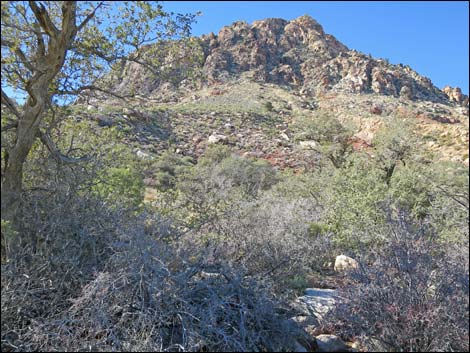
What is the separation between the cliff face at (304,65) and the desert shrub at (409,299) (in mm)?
42352

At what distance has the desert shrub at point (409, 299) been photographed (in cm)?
373

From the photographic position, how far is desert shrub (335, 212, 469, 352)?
373 cm

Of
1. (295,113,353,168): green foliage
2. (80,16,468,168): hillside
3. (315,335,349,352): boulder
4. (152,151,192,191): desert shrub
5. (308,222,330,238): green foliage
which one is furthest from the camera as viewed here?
(80,16,468,168): hillside

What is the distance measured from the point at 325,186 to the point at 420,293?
9.71 metres

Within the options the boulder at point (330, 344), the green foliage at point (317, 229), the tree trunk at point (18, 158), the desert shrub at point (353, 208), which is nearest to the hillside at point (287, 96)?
the desert shrub at point (353, 208)

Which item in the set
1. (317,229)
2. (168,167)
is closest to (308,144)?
(168,167)

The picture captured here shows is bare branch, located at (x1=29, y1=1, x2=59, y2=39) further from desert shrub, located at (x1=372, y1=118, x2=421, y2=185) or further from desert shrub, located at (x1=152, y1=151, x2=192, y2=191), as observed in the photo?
desert shrub, located at (x1=152, y1=151, x2=192, y2=191)

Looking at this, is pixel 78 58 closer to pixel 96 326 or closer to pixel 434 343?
pixel 96 326

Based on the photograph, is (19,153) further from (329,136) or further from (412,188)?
(329,136)

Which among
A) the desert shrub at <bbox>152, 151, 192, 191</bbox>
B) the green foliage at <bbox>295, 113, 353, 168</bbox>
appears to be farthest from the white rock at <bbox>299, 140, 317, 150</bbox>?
the desert shrub at <bbox>152, 151, 192, 191</bbox>

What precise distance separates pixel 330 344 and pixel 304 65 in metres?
56.4

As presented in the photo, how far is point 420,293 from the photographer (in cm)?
399

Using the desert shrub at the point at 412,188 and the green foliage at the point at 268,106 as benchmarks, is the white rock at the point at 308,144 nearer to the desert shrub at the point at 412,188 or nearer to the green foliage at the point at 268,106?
the desert shrub at the point at 412,188

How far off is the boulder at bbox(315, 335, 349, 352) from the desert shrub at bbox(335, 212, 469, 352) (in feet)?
0.54
